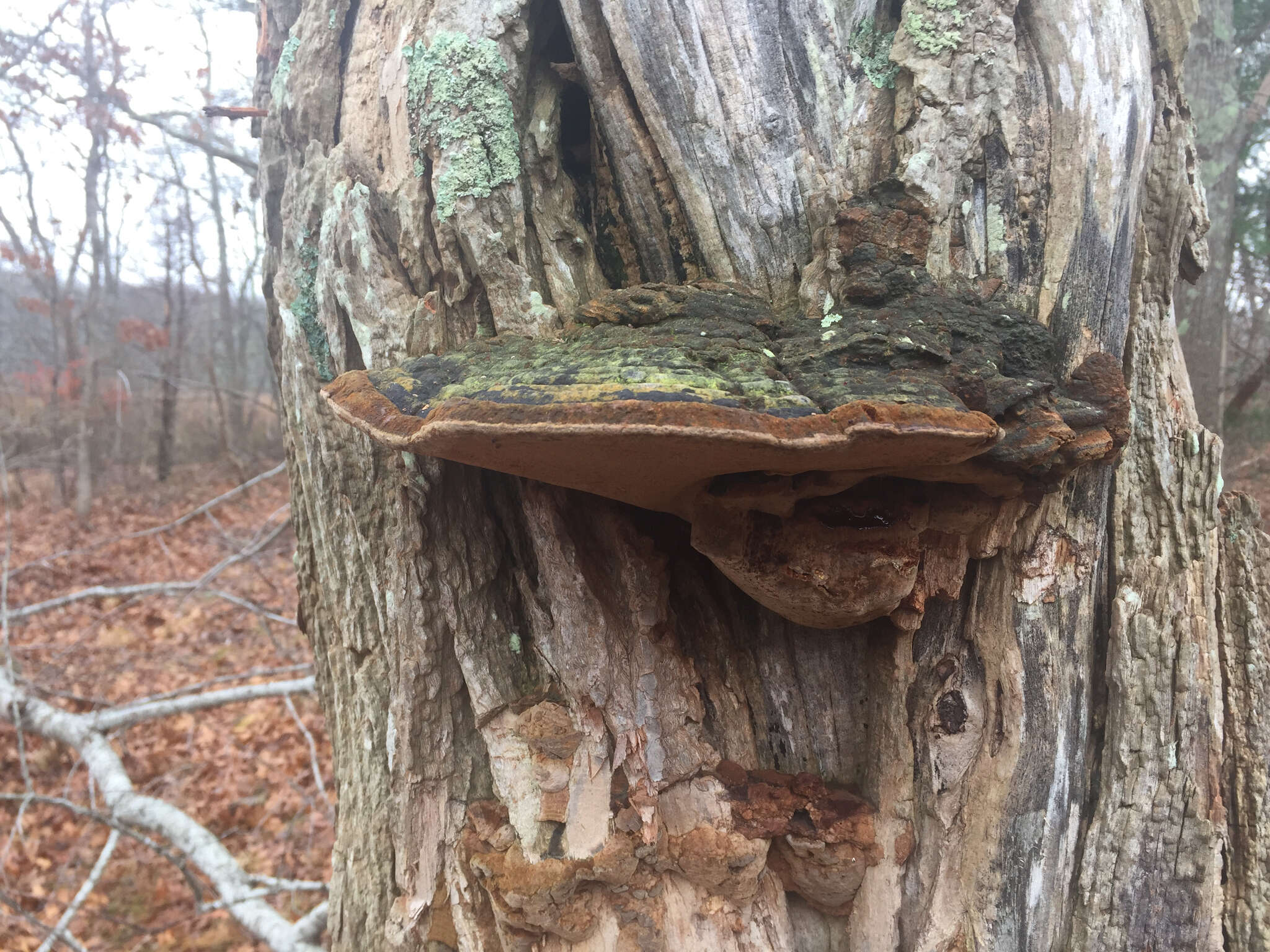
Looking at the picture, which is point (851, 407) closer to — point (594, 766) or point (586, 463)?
point (586, 463)

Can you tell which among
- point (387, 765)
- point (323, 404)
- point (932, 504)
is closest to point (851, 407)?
point (932, 504)

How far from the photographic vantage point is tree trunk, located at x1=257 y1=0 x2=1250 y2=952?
152 centimetres

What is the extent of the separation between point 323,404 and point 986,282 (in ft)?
5.25

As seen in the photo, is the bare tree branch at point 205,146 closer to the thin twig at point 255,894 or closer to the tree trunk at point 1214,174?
the thin twig at point 255,894

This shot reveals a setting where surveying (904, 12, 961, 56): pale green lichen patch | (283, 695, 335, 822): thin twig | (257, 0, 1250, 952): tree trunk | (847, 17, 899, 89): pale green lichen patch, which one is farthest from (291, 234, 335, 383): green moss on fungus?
(283, 695, 335, 822): thin twig

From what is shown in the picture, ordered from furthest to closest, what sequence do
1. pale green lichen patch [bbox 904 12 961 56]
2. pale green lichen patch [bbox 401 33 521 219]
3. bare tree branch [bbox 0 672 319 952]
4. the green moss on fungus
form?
1. bare tree branch [bbox 0 672 319 952]
2. the green moss on fungus
3. pale green lichen patch [bbox 401 33 521 219]
4. pale green lichen patch [bbox 904 12 961 56]

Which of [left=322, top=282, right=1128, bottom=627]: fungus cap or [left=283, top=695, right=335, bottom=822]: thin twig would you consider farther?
[left=283, top=695, right=335, bottom=822]: thin twig

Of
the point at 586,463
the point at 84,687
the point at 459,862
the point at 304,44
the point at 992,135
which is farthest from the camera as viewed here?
the point at 84,687

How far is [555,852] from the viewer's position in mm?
1544

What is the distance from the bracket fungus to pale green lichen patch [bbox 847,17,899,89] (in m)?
0.33

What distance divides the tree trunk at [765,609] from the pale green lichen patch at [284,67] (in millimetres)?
484

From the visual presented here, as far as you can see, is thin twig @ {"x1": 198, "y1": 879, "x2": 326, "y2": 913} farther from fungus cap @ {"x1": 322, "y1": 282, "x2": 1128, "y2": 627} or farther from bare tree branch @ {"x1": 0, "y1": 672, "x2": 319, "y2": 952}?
fungus cap @ {"x1": 322, "y1": 282, "x2": 1128, "y2": 627}

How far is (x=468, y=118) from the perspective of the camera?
1.61 metres

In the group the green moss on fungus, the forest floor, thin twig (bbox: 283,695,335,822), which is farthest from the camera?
the forest floor
